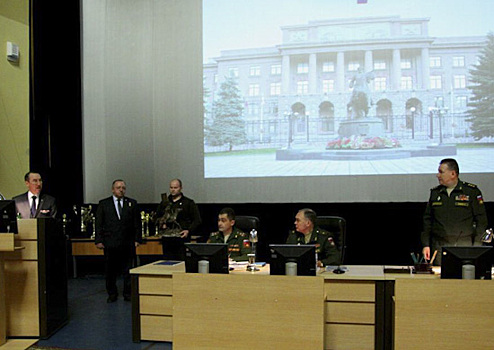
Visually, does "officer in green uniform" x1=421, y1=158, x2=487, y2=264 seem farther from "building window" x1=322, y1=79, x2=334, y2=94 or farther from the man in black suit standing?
the man in black suit standing

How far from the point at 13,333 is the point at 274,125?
4301 mm

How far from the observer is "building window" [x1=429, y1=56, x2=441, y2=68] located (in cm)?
A: 755

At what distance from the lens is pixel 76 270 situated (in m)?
8.98

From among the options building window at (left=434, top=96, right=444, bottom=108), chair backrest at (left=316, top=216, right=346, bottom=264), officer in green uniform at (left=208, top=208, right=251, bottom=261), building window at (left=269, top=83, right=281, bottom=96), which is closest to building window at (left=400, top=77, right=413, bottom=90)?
building window at (left=434, top=96, right=444, bottom=108)

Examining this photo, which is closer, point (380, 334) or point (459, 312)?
point (459, 312)

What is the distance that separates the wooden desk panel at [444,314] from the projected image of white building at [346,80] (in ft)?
13.7

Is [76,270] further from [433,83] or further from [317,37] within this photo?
[433,83]

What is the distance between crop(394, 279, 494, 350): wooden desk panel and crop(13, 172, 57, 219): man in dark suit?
12.5ft

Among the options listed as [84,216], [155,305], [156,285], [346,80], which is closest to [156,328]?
[155,305]

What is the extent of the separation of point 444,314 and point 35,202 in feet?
14.0

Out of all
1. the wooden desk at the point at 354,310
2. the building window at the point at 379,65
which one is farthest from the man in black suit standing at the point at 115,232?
the building window at the point at 379,65

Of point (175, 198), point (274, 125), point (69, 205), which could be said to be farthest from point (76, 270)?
point (274, 125)

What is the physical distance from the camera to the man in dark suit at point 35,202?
238 inches

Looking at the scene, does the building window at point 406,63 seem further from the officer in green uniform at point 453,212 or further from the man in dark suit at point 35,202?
the man in dark suit at point 35,202
